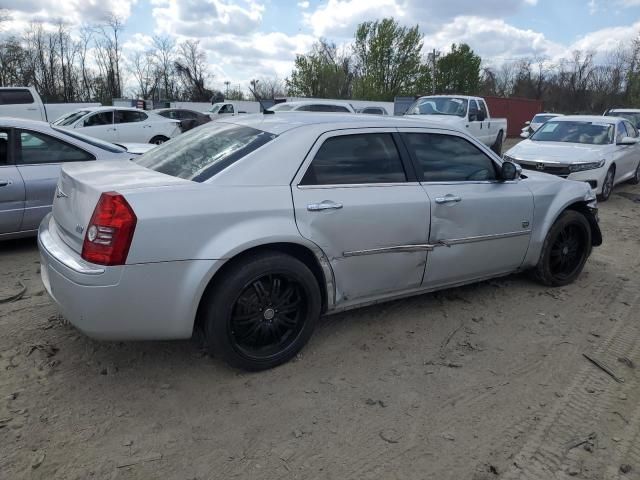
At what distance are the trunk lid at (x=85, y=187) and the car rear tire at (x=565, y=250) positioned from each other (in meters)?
3.35

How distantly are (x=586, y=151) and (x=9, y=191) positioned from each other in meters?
9.18

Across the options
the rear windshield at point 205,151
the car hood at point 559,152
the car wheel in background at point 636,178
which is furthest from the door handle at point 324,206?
the car wheel in background at point 636,178

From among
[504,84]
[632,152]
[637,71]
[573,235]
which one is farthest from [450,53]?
[573,235]

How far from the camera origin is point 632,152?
10.7m

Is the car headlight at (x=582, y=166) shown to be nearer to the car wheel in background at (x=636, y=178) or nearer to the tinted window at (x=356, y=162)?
the car wheel in background at (x=636, y=178)

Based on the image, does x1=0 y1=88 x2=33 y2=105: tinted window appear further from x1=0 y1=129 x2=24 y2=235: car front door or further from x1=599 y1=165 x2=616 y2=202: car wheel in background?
x1=599 y1=165 x2=616 y2=202: car wheel in background

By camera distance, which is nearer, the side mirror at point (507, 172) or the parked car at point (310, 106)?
the side mirror at point (507, 172)

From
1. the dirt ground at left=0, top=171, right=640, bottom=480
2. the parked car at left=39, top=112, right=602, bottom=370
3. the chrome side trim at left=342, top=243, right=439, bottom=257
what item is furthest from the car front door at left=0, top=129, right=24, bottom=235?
the chrome side trim at left=342, top=243, right=439, bottom=257

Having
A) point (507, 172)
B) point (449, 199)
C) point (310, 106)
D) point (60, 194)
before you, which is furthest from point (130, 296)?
point (310, 106)

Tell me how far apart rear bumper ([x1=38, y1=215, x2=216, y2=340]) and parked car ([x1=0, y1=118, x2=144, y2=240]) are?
2.79m

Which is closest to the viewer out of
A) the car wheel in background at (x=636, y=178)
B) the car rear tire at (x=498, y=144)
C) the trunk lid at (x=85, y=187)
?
the trunk lid at (x=85, y=187)

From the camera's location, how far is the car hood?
355 inches

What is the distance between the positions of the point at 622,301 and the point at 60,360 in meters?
4.60

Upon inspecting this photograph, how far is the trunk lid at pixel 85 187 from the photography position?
2.83m
